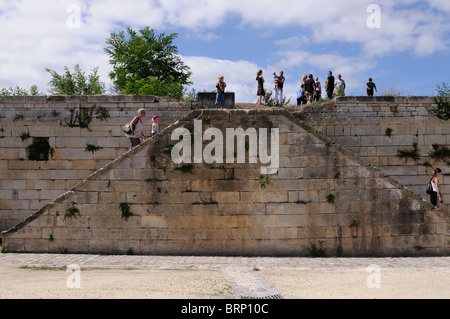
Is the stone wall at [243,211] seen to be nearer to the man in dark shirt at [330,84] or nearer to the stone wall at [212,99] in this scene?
the stone wall at [212,99]

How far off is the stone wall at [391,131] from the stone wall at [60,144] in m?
4.74

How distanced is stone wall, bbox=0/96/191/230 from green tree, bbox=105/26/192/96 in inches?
764

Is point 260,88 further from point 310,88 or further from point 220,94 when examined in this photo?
point 220,94

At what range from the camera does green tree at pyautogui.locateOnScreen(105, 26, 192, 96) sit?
3200 centimetres

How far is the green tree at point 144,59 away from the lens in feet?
105

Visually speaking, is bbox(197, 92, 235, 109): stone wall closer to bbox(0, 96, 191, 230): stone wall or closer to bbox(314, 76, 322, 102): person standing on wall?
bbox(0, 96, 191, 230): stone wall

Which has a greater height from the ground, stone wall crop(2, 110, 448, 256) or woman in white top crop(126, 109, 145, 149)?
woman in white top crop(126, 109, 145, 149)

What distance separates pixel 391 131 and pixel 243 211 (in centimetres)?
599

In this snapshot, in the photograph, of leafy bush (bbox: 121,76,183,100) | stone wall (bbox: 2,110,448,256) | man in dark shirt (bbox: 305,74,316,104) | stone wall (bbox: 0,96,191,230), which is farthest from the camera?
leafy bush (bbox: 121,76,183,100)

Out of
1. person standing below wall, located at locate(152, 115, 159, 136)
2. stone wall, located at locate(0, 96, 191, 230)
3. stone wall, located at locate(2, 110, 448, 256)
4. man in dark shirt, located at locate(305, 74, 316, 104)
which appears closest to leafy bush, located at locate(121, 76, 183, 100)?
man in dark shirt, located at locate(305, 74, 316, 104)

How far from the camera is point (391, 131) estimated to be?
40.3 ft

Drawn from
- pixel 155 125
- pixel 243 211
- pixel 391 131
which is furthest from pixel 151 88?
pixel 243 211
